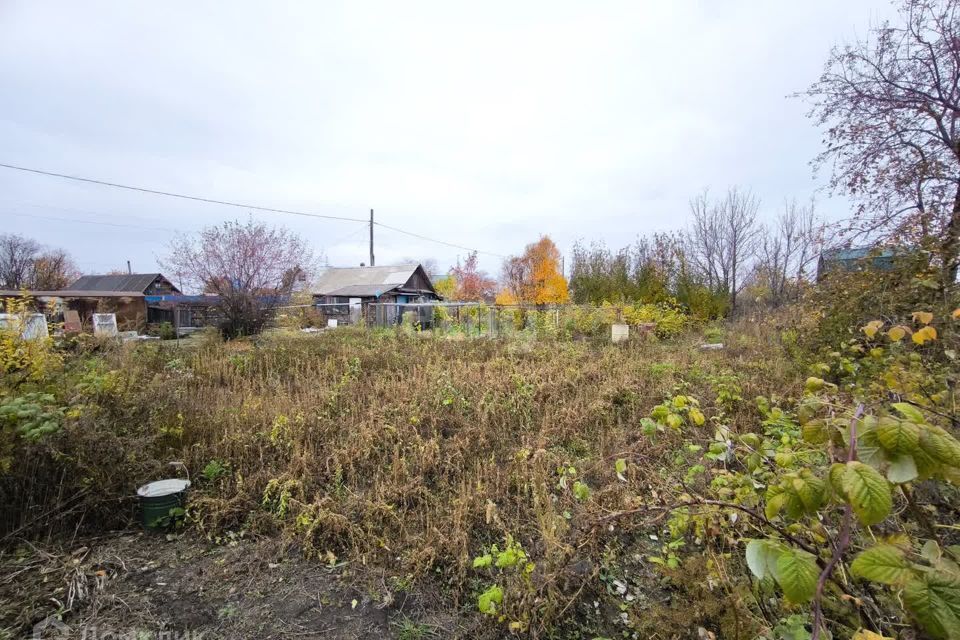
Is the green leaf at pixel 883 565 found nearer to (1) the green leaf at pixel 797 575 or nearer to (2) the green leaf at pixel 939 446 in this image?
(1) the green leaf at pixel 797 575

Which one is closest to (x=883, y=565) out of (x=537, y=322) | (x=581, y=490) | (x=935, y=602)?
(x=935, y=602)

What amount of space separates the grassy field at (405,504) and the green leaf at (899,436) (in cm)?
53

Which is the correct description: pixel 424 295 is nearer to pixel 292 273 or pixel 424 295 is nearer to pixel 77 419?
pixel 292 273

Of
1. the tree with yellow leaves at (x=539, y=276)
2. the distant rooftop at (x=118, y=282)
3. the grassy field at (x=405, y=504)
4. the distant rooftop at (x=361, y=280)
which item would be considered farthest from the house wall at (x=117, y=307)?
the tree with yellow leaves at (x=539, y=276)

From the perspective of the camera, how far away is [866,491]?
2.22 ft

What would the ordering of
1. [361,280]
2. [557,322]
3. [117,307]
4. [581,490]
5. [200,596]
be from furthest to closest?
[361,280], [117,307], [557,322], [200,596], [581,490]

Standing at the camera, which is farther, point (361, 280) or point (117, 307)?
point (361, 280)

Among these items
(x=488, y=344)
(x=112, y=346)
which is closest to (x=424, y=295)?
(x=488, y=344)

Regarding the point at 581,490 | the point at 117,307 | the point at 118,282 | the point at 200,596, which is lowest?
the point at 200,596

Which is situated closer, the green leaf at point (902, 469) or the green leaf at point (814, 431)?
the green leaf at point (902, 469)

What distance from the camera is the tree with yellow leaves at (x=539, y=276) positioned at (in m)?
22.5

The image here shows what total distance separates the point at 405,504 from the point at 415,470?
423 mm

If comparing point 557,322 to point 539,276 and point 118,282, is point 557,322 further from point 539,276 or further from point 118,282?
point 118,282

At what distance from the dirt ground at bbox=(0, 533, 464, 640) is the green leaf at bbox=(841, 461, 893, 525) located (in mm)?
1967
